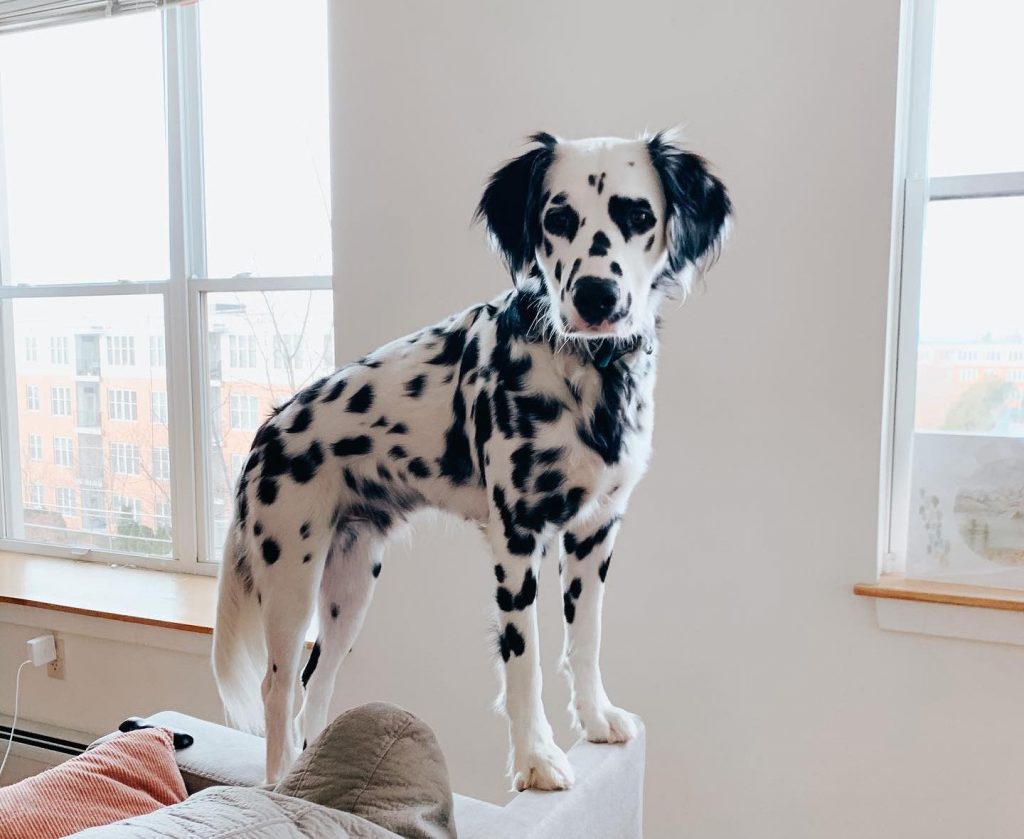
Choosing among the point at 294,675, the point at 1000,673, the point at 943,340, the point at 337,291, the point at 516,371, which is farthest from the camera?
the point at 337,291

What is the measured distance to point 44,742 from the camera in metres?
2.59

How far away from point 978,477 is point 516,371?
3.54ft

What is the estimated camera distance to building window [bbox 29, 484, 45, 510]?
2992 mm

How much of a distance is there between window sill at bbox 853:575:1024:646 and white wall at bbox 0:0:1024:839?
3 cm

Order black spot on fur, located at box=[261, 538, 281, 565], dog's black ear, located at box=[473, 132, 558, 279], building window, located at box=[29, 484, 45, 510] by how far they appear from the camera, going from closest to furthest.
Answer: dog's black ear, located at box=[473, 132, 558, 279]
black spot on fur, located at box=[261, 538, 281, 565]
building window, located at box=[29, 484, 45, 510]

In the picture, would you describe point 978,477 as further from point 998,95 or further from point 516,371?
point 516,371

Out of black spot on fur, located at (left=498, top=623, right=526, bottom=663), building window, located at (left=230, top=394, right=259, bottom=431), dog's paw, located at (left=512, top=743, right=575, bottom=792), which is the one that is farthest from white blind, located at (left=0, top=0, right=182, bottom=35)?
dog's paw, located at (left=512, top=743, right=575, bottom=792)

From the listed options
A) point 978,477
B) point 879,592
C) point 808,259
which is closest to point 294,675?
point 879,592

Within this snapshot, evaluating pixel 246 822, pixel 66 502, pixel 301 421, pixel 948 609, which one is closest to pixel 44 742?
pixel 66 502

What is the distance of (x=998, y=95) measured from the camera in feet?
5.51

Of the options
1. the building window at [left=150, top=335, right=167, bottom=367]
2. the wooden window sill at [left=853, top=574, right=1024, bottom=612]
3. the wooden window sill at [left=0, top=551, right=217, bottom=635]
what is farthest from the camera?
the building window at [left=150, top=335, right=167, bottom=367]

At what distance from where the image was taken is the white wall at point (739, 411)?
5.35ft

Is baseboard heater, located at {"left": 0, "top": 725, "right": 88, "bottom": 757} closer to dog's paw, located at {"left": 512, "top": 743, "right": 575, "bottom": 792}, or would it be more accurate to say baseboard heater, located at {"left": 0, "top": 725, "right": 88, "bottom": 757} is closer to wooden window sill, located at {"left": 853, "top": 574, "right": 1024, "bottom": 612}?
dog's paw, located at {"left": 512, "top": 743, "right": 575, "bottom": 792}

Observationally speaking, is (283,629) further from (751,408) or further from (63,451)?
(63,451)
